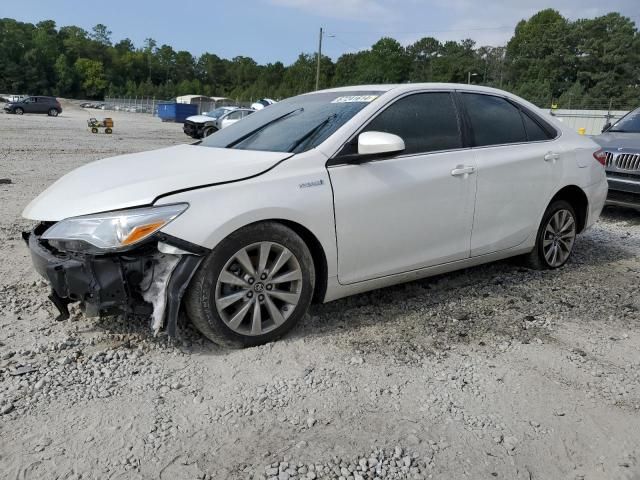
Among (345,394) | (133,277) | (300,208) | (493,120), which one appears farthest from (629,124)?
(133,277)

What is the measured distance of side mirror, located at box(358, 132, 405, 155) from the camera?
144 inches

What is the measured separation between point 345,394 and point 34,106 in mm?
49909

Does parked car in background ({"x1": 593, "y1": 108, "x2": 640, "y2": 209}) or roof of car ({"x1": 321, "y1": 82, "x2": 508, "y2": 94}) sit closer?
roof of car ({"x1": 321, "y1": 82, "x2": 508, "y2": 94})

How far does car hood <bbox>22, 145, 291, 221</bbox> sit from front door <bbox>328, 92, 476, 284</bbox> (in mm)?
563

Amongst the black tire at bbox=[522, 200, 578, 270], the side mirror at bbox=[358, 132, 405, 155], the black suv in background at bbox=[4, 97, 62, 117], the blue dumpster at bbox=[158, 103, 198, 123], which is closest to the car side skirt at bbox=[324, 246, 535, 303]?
the black tire at bbox=[522, 200, 578, 270]

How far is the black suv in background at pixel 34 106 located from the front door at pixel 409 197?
4770 cm

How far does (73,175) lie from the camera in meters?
4.10

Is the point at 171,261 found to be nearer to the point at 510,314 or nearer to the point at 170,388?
the point at 170,388

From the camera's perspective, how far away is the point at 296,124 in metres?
4.18

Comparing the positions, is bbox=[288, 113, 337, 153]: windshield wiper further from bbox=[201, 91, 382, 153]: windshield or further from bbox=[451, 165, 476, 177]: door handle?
bbox=[451, 165, 476, 177]: door handle

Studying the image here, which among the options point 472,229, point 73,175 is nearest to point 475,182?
point 472,229

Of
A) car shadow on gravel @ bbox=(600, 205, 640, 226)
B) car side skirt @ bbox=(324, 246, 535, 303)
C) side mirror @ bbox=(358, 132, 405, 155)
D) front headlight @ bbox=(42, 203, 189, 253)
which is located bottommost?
car shadow on gravel @ bbox=(600, 205, 640, 226)

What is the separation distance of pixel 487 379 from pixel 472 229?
1.47m

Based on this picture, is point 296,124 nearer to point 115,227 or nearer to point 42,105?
point 115,227
